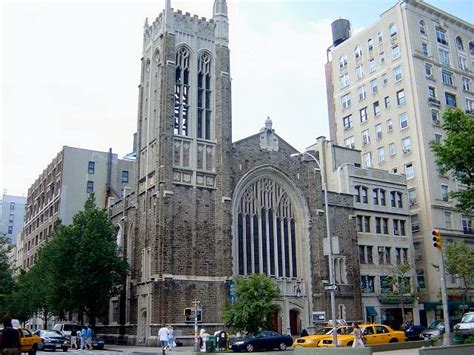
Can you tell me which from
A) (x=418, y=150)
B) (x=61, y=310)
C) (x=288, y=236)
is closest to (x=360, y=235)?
(x=288, y=236)

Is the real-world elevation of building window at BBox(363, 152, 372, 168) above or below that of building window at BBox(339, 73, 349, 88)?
below

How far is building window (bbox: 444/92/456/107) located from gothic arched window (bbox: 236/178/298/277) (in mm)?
26538

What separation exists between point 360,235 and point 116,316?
23.1 m

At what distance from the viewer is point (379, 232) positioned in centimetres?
5319

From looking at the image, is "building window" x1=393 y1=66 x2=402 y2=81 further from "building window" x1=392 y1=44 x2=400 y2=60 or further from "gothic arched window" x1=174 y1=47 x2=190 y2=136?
"gothic arched window" x1=174 y1=47 x2=190 y2=136

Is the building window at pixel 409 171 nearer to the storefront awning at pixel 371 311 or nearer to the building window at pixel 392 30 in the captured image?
the building window at pixel 392 30

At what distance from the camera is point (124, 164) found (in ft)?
233

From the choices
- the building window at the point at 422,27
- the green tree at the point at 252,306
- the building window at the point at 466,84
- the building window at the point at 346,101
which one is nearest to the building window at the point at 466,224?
the building window at the point at 466,84

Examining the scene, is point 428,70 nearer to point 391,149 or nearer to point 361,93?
point 361,93

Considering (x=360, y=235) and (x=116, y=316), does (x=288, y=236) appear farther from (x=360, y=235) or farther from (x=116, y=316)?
(x=116, y=316)

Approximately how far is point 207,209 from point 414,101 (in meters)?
29.0

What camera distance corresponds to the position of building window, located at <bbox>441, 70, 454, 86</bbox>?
210 feet

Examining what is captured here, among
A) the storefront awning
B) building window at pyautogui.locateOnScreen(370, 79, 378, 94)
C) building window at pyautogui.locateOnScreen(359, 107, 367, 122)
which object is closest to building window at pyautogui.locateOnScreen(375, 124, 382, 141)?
building window at pyautogui.locateOnScreen(359, 107, 367, 122)

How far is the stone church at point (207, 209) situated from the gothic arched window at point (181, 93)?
8 cm
